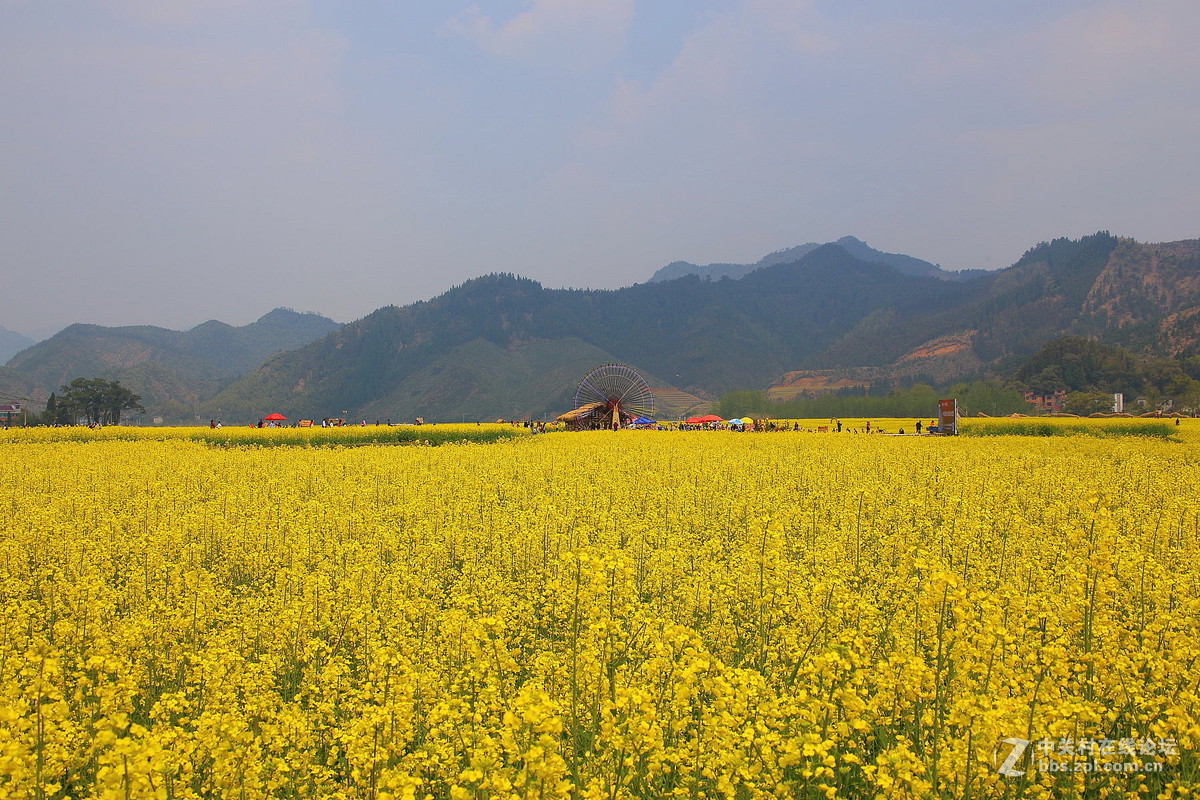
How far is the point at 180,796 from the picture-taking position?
3764mm

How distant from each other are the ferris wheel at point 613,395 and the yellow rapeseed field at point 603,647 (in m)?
39.7

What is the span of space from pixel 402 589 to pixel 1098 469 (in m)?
18.1

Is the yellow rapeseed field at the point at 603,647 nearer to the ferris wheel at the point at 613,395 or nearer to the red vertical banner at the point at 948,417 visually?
the red vertical banner at the point at 948,417

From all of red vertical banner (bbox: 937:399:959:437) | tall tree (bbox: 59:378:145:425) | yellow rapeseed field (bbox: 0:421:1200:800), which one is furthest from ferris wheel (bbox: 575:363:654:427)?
tall tree (bbox: 59:378:145:425)

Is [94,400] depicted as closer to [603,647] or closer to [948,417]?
[948,417]

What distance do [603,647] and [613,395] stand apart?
166 feet

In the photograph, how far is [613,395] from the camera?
55.3 m

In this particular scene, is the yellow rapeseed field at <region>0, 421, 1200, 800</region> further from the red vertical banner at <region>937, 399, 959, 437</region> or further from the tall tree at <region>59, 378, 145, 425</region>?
the tall tree at <region>59, 378, 145, 425</region>

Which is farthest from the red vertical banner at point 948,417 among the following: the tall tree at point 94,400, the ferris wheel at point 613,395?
the tall tree at point 94,400

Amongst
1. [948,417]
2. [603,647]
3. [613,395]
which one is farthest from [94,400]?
[603,647]

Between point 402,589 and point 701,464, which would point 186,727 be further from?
point 701,464

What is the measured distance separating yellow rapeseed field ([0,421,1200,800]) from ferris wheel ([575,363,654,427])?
39.7 m

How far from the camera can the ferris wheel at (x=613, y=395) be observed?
180 feet

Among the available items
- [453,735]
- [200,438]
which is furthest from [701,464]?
[200,438]
